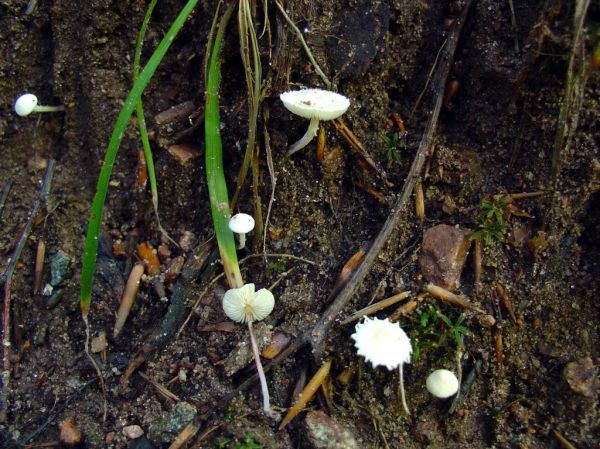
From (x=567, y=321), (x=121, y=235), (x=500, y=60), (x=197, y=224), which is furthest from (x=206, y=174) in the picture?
(x=567, y=321)

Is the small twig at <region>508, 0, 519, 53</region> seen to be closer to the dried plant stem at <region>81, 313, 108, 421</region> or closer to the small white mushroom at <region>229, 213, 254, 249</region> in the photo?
the small white mushroom at <region>229, 213, 254, 249</region>

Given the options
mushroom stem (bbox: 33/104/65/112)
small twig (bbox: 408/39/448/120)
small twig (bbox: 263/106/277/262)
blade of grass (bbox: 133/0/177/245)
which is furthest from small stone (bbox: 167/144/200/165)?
small twig (bbox: 408/39/448/120)

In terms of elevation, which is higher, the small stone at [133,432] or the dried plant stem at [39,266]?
the dried plant stem at [39,266]

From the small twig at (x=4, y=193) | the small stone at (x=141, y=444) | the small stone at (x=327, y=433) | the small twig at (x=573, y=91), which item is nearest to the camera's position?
the small twig at (x=573, y=91)

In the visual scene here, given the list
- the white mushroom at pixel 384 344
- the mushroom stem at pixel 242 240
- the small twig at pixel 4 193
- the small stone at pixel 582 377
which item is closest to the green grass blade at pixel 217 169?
the mushroom stem at pixel 242 240

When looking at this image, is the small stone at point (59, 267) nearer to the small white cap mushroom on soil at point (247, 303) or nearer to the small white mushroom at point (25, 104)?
the small white mushroom at point (25, 104)

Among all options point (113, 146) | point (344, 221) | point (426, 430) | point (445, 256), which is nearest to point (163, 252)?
point (113, 146)
